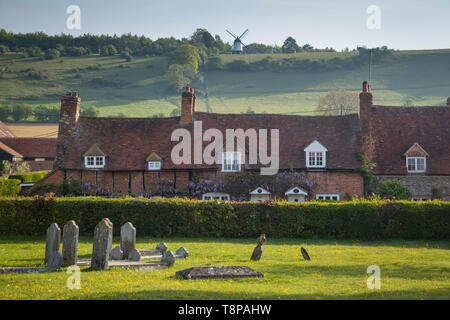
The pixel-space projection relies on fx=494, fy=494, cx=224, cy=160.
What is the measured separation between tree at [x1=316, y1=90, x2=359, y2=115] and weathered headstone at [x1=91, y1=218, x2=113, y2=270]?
254ft

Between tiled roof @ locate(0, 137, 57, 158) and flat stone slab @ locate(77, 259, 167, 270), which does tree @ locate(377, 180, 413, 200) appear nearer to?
flat stone slab @ locate(77, 259, 167, 270)

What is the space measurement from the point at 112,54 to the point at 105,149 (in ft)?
416

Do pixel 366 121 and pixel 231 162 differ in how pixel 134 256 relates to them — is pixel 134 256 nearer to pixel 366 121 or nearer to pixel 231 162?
pixel 231 162

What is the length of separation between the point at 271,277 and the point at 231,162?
24767 millimetres

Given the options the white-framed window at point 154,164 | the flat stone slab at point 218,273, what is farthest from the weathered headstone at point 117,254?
the white-framed window at point 154,164

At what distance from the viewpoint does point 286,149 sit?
4256cm

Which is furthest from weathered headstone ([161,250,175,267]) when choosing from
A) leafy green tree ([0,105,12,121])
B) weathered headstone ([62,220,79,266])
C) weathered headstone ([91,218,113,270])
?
leafy green tree ([0,105,12,121])

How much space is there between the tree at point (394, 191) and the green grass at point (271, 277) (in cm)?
1262

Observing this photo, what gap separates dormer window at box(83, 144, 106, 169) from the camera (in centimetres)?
4122

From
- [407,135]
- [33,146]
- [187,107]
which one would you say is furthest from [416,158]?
[33,146]

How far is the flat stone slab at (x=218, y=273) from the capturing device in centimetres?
1548

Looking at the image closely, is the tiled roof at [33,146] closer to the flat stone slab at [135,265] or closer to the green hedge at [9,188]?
the green hedge at [9,188]
